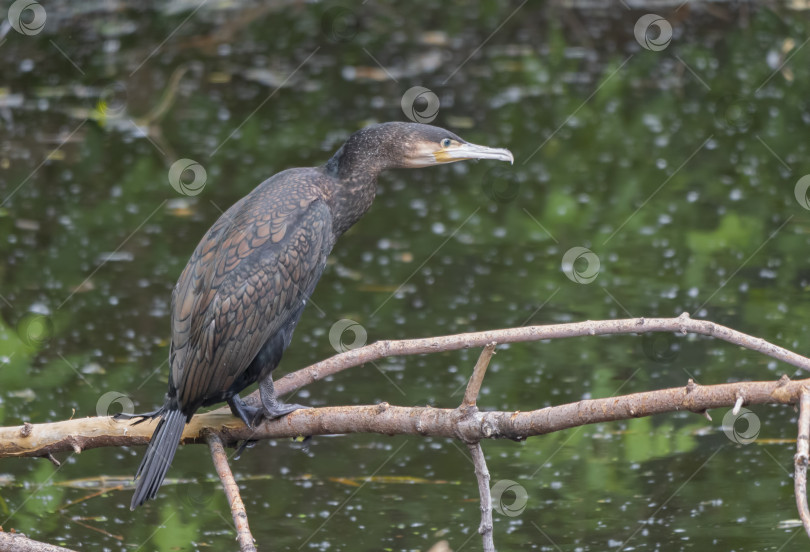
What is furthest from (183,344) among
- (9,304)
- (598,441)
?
(9,304)

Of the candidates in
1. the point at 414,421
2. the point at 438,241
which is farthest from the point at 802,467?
the point at 438,241

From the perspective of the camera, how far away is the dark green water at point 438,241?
15.6 ft

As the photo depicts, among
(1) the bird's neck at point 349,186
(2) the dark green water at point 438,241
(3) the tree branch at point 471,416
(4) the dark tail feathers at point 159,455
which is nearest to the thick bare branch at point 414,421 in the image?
(3) the tree branch at point 471,416

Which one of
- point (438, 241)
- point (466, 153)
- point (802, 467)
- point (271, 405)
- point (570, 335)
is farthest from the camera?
point (438, 241)

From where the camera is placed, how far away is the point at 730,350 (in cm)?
610

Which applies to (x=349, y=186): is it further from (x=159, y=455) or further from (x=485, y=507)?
(x=485, y=507)

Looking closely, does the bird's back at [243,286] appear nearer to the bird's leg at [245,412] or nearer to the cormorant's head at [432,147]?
the bird's leg at [245,412]

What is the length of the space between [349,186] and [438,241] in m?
3.37

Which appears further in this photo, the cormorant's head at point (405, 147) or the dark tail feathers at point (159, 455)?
the cormorant's head at point (405, 147)

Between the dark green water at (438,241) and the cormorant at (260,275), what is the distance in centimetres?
101

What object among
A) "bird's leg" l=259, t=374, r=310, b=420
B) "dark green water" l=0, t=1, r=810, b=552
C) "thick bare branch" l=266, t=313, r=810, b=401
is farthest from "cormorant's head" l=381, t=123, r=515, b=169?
"dark green water" l=0, t=1, r=810, b=552

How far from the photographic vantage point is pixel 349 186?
4.05m

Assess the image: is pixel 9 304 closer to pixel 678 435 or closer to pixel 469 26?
pixel 678 435

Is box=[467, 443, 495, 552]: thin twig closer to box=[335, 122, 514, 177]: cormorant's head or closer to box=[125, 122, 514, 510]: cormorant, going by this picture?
box=[125, 122, 514, 510]: cormorant
